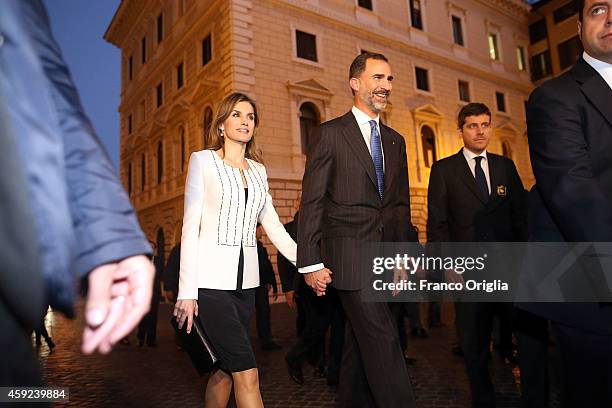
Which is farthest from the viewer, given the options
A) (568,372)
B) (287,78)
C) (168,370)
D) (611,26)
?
(287,78)

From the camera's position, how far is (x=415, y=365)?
480 centimetres

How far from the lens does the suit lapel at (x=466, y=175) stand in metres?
3.95

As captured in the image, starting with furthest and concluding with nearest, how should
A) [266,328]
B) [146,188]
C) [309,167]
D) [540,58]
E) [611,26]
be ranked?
1. [540,58]
2. [146,188]
3. [266,328]
4. [309,167]
5. [611,26]

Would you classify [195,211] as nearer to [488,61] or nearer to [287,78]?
[287,78]

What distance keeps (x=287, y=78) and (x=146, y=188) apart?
10.1 m

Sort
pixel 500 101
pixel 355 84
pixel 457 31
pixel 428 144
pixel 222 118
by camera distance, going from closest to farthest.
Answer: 1. pixel 222 118
2. pixel 355 84
3. pixel 428 144
4. pixel 457 31
5. pixel 500 101

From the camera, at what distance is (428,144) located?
66.0ft

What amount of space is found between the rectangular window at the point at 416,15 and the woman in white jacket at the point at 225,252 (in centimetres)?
1984

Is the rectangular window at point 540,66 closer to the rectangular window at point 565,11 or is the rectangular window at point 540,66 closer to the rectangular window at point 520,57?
the rectangular window at point 520,57

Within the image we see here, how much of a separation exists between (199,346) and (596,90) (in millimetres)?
2378

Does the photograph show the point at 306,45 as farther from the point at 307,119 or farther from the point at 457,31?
the point at 457,31

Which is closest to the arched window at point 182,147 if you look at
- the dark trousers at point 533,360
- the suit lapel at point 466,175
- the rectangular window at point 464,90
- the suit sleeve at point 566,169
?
the rectangular window at point 464,90

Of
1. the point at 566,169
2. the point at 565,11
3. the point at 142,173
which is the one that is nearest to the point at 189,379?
the point at 566,169

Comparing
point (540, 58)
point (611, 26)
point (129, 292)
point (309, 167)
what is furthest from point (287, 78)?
point (540, 58)
